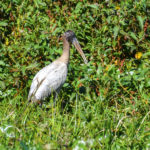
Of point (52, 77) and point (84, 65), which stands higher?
point (84, 65)

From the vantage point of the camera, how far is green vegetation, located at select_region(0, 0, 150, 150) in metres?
3.57

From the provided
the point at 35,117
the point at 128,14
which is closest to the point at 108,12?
the point at 128,14

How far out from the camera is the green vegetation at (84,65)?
Answer: 3.57 meters

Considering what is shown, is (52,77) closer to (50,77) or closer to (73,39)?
(50,77)

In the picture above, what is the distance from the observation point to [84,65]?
16.6 ft

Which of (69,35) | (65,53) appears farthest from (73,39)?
(65,53)

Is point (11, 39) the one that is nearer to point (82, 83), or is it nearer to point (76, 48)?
point (76, 48)

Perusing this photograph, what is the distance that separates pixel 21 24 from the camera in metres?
6.19

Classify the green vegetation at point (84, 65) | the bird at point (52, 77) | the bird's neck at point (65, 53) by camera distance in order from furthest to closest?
the bird's neck at point (65, 53) → the bird at point (52, 77) → the green vegetation at point (84, 65)

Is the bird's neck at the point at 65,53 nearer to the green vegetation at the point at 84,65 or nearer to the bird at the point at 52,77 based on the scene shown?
the bird at the point at 52,77

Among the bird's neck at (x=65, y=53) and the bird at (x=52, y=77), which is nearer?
the bird at (x=52, y=77)

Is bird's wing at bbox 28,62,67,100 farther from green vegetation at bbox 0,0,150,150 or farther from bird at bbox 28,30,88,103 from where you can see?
green vegetation at bbox 0,0,150,150

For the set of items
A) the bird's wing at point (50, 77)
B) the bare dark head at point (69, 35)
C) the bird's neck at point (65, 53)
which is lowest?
the bird's wing at point (50, 77)

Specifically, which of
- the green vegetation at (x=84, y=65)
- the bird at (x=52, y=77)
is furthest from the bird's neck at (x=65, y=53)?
the green vegetation at (x=84, y=65)
